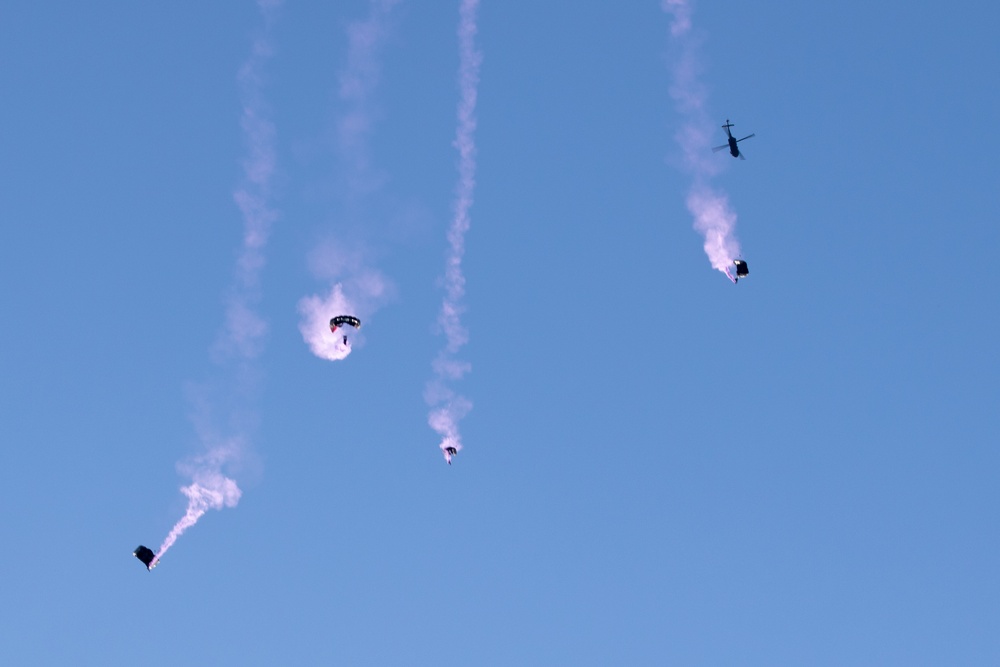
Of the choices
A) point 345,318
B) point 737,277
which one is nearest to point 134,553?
point 345,318

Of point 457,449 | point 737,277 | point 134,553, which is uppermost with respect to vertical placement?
point 737,277

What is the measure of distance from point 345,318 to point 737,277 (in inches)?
849

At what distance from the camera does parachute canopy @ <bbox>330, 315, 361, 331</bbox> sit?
3846 inches

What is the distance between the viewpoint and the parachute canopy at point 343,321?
97688 millimetres

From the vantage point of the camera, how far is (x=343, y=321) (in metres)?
98.3

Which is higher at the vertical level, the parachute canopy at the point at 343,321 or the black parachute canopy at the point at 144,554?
the parachute canopy at the point at 343,321

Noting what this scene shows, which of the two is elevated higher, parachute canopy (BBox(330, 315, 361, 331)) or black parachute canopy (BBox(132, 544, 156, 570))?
parachute canopy (BBox(330, 315, 361, 331))

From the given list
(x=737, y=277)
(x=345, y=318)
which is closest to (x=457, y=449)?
(x=345, y=318)

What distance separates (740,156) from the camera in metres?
95.5

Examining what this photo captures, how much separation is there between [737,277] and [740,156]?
22.1 feet

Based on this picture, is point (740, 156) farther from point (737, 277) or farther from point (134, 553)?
point (134, 553)

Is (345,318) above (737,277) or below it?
below

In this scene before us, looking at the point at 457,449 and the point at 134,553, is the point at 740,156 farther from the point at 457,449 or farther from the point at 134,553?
the point at 134,553

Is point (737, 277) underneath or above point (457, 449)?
above
